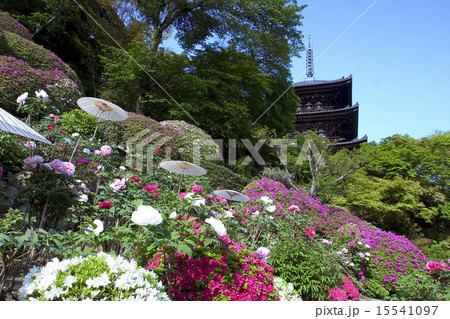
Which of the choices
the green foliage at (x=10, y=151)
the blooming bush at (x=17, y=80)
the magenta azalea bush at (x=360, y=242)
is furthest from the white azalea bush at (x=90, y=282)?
the blooming bush at (x=17, y=80)

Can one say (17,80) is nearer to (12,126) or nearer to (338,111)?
(12,126)

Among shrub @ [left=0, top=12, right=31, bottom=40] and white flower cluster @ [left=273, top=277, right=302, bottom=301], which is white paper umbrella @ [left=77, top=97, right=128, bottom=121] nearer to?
white flower cluster @ [left=273, top=277, right=302, bottom=301]

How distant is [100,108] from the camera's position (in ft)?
10.3

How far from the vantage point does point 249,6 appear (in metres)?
11.2

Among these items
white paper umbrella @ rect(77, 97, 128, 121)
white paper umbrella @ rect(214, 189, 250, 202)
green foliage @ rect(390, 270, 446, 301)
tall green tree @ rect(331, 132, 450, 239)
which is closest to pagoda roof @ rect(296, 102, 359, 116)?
tall green tree @ rect(331, 132, 450, 239)

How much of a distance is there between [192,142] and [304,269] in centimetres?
447

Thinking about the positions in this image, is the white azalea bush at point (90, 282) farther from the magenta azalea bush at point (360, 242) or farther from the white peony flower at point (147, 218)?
the magenta azalea bush at point (360, 242)

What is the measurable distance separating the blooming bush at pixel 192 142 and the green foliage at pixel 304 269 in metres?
3.68

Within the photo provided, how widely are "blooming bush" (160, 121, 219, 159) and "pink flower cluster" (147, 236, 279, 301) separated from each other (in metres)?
4.40

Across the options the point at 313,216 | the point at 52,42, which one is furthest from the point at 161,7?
the point at 313,216

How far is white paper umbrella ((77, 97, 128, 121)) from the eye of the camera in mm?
3064

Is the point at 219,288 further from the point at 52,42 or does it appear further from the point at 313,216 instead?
the point at 52,42

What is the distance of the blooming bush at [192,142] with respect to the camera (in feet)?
22.0

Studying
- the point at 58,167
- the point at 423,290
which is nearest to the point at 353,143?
the point at 423,290
